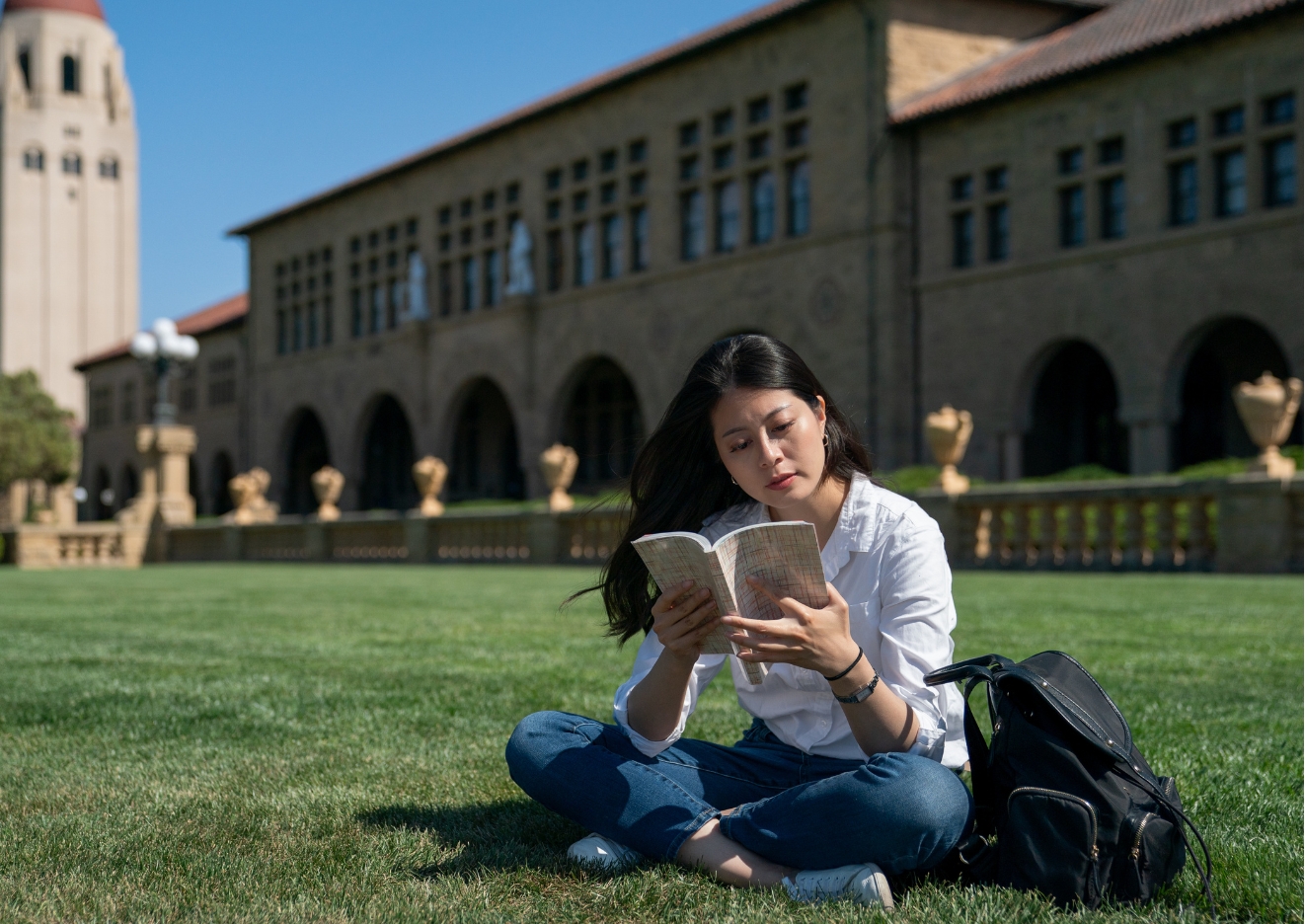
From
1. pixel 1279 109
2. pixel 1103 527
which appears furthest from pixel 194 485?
Answer: pixel 1103 527

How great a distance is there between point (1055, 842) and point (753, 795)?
912 millimetres

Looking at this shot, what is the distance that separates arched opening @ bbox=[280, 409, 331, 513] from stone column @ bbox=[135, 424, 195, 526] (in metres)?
19.0

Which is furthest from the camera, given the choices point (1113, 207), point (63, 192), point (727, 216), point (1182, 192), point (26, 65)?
point (26, 65)

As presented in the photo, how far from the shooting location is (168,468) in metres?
36.2

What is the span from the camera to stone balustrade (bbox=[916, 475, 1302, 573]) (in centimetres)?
1712

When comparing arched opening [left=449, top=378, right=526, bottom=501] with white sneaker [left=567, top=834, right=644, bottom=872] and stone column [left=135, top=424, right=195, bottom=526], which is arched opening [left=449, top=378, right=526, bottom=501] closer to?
stone column [left=135, top=424, right=195, bottom=526]

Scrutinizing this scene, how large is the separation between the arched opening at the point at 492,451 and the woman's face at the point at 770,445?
44844mm

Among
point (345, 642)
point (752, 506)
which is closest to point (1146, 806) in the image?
point (752, 506)

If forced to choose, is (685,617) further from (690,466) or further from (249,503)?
(249,503)

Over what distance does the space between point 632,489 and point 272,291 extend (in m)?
52.5

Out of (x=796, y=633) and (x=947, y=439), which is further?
(x=947, y=439)

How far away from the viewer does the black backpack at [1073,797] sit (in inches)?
119

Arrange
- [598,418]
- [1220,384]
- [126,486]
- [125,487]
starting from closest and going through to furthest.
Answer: [1220,384], [598,418], [126,486], [125,487]

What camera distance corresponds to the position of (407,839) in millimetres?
3709
